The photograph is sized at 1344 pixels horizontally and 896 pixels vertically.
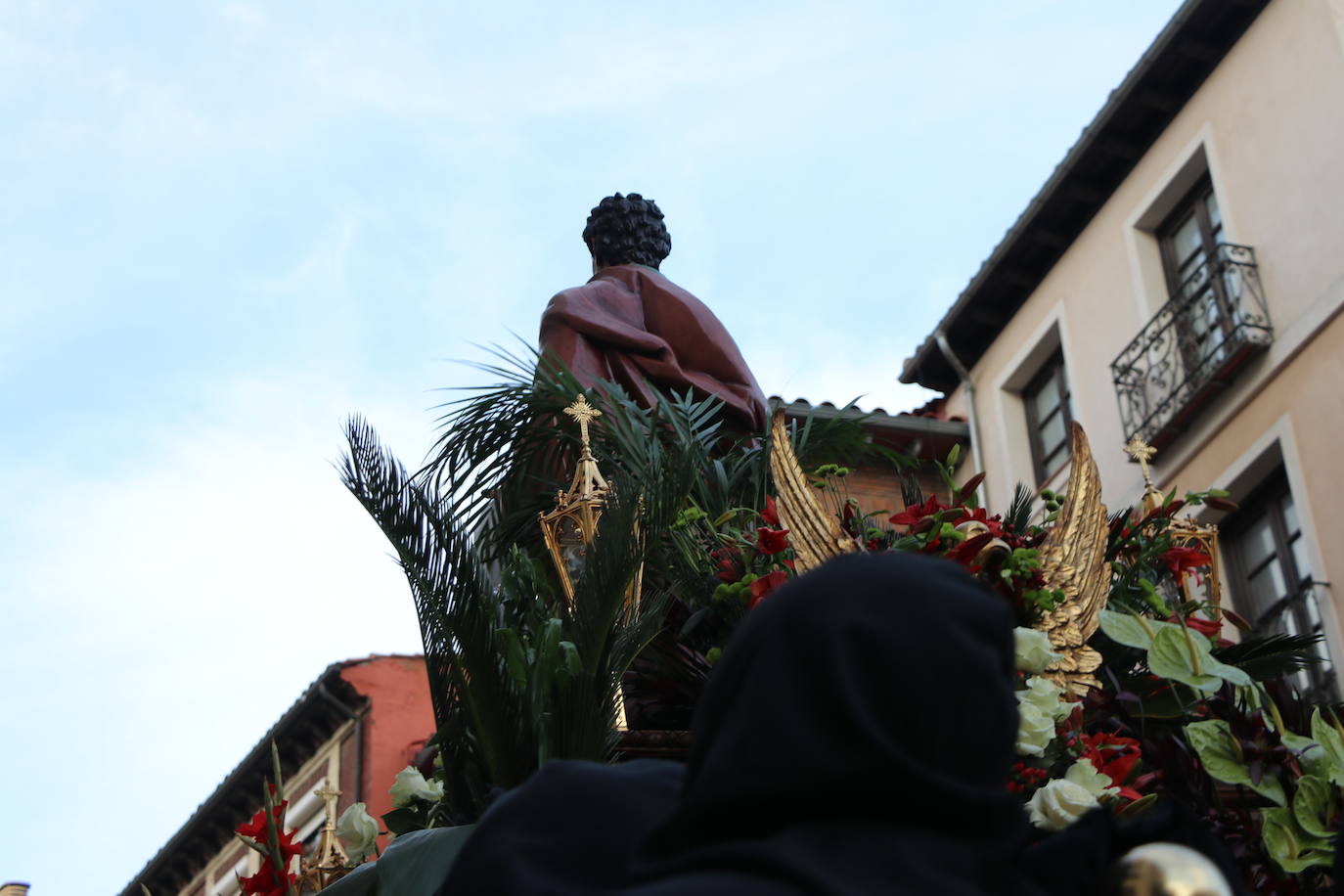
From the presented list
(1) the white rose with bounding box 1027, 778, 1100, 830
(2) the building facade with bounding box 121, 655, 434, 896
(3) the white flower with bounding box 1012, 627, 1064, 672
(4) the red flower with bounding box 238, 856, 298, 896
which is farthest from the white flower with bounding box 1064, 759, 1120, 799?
(2) the building facade with bounding box 121, 655, 434, 896

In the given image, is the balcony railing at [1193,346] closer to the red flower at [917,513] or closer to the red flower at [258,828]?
the red flower at [917,513]

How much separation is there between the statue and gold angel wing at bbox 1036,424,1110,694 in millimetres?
1936

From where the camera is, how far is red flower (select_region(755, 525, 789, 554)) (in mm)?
4629

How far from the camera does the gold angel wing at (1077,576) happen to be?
4.52 m

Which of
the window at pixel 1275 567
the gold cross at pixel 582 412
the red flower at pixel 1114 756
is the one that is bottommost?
the red flower at pixel 1114 756

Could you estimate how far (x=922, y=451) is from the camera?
757 inches

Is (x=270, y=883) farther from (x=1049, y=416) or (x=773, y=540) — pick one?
(x=1049, y=416)

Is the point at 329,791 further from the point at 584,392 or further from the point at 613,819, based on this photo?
the point at 613,819

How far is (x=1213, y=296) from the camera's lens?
15.3 m

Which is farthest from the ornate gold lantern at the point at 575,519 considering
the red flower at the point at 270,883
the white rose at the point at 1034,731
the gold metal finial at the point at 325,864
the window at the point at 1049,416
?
the window at the point at 1049,416

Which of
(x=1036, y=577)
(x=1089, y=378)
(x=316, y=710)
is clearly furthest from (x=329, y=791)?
(x=316, y=710)

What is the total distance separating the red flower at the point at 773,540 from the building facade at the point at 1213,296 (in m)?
8.95

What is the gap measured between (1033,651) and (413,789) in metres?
1.53

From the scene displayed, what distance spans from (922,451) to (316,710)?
1010cm
